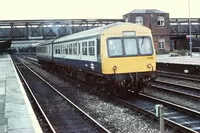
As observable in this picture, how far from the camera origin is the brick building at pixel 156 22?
51312 mm

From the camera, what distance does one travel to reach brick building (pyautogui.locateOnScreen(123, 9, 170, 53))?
168 feet

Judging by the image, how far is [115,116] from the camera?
11.8 m

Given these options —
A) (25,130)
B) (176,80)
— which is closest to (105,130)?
(25,130)

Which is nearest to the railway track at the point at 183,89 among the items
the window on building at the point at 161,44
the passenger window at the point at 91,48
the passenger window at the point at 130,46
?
the passenger window at the point at 130,46

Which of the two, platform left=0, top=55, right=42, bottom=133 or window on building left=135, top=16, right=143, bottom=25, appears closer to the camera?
platform left=0, top=55, right=42, bottom=133

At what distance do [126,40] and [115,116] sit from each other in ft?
13.8

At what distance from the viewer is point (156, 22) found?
52219 millimetres

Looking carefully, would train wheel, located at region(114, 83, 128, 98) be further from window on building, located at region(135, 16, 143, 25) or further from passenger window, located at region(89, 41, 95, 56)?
window on building, located at region(135, 16, 143, 25)

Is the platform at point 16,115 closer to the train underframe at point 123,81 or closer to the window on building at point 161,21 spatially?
the train underframe at point 123,81

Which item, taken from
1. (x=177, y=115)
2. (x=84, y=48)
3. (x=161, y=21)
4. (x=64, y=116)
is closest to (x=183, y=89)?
(x=84, y=48)

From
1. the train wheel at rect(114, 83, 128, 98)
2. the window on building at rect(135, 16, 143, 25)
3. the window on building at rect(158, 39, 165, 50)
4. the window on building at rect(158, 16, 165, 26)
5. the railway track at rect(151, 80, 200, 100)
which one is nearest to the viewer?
the train wheel at rect(114, 83, 128, 98)

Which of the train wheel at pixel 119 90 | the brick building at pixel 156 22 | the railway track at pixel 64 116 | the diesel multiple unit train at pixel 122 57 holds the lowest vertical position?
the railway track at pixel 64 116

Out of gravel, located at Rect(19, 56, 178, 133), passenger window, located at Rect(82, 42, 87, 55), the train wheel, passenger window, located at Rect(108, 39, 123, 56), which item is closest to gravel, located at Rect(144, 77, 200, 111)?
the train wheel

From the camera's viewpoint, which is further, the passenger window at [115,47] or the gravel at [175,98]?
the passenger window at [115,47]
